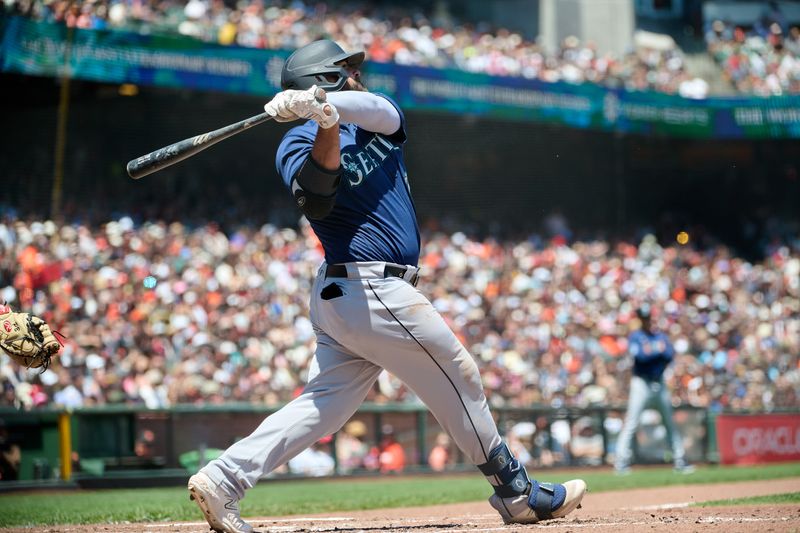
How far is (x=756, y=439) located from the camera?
14.7 metres

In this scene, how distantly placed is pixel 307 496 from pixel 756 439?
25.0 ft

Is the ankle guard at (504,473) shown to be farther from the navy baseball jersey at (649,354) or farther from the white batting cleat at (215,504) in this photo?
the navy baseball jersey at (649,354)

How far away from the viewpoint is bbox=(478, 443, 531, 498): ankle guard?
15.6 ft

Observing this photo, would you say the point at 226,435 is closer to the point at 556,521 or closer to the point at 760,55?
the point at 556,521

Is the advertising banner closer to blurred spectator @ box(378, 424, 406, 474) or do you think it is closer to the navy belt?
blurred spectator @ box(378, 424, 406, 474)

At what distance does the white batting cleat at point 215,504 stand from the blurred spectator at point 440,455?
27.2 feet

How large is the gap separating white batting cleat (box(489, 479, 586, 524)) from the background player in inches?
280

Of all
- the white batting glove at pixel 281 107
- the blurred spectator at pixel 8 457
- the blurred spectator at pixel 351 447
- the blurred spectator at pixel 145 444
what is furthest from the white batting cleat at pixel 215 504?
the blurred spectator at pixel 351 447

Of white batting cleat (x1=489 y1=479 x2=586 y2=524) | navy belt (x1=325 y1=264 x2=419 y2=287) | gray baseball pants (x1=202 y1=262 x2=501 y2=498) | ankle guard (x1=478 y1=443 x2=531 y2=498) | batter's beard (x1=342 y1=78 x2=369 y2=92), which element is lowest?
white batting cleat (x1=489 y1=479 x2=586 y2=524)

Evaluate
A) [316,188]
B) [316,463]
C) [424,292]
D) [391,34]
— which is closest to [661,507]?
[316,188]

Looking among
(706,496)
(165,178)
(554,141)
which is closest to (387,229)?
(706,496)

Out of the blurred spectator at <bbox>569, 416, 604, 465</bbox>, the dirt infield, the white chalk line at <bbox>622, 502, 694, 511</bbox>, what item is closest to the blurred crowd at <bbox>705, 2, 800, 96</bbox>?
the blurred spectator at <bbox>569, 416, 604, 465</bbox>

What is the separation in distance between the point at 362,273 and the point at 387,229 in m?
0.22

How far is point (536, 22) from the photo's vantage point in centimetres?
2453
